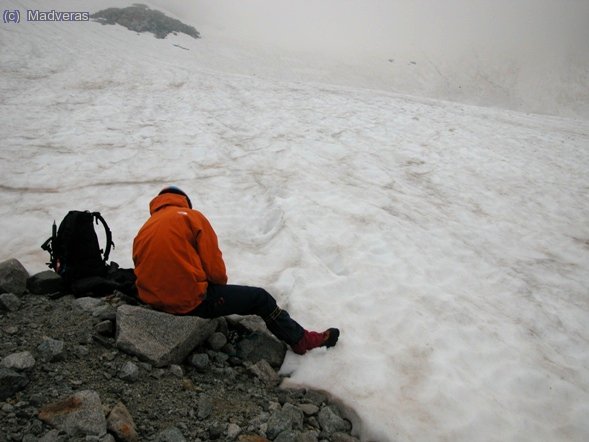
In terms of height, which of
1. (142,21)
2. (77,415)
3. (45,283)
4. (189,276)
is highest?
(142,21)

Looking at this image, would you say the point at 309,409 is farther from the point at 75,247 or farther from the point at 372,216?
the point at 372,216

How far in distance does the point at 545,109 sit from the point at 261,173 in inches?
1182

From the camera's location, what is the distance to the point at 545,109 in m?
29.1

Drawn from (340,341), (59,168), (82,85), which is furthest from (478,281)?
(82,85)

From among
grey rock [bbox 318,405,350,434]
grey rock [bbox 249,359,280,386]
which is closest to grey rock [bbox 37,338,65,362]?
grey rock [bbox 249,359,280,386]

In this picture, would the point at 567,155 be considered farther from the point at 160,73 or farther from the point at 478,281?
the point at 160,73

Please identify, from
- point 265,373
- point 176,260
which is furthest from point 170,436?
point 176,260

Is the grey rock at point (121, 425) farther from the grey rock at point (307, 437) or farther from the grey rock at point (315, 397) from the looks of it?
the grey rock at point (315, 397)

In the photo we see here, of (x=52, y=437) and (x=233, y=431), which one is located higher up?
(x=52, y=437)

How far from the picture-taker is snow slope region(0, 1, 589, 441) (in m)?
3.62

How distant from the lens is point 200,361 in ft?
11.0

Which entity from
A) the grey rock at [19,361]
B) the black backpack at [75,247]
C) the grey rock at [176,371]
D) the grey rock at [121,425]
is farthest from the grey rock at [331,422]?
the black backpack at [75,247]

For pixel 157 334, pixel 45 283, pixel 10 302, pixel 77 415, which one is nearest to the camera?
pixel 77 415

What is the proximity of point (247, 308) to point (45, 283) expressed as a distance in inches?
86.7
